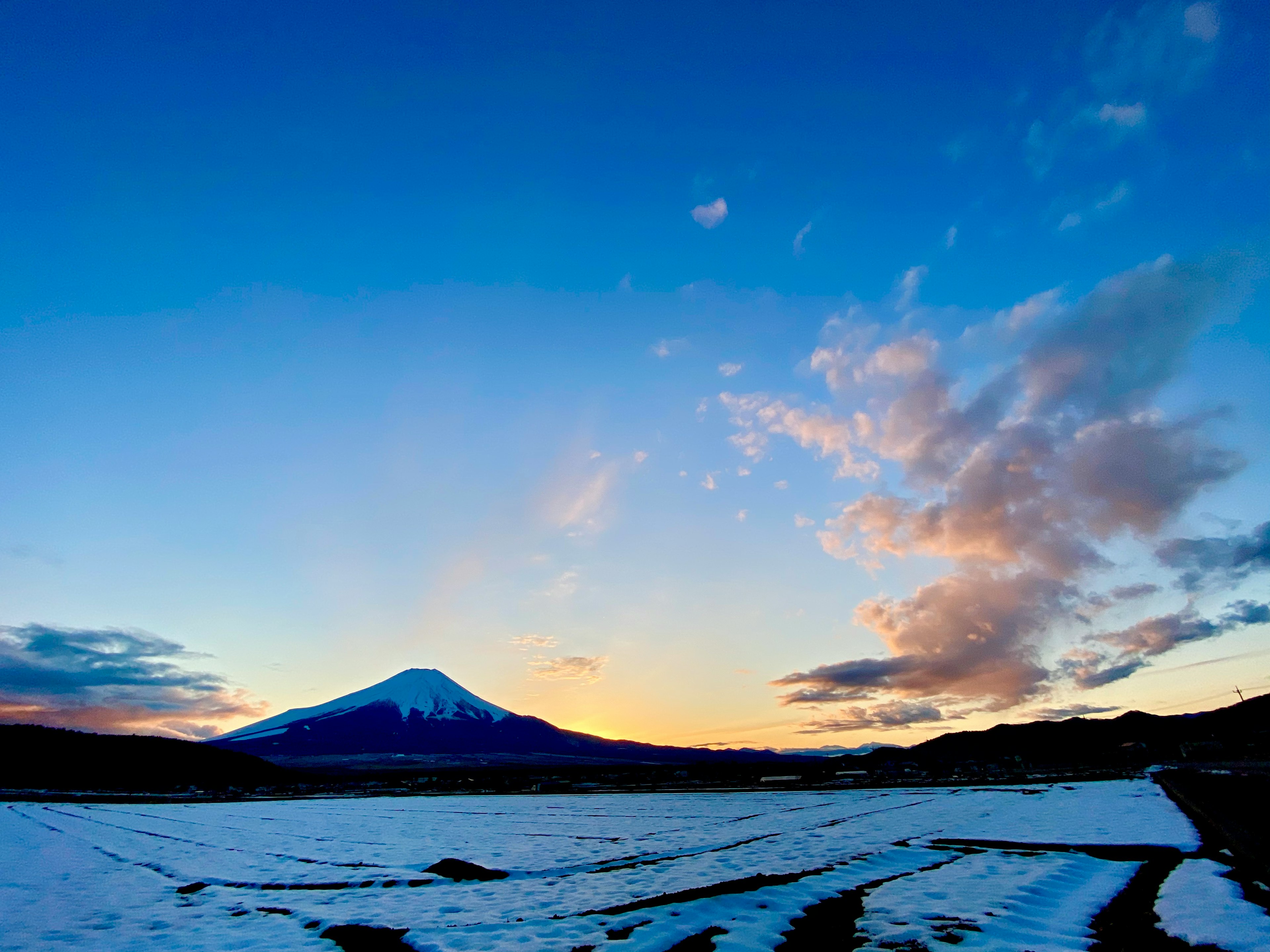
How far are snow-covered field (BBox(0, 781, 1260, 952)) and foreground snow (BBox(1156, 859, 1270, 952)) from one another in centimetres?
113

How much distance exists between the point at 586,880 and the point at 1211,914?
13.5 meters

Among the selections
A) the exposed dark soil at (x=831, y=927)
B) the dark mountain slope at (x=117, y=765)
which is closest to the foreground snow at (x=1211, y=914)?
the exposed dark soil at (x=831, y=927)

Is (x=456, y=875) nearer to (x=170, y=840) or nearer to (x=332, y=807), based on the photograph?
(x=170, y=840)

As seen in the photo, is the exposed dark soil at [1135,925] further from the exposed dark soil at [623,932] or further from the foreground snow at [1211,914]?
the exposed dark soil at [623,932]

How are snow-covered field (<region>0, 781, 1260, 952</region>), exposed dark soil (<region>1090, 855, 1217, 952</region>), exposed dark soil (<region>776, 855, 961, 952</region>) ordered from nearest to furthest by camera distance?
1. exposed dark soil (<region>1090, 855, 1217, 952</region>)
2. exposed dark soil (<region>776, 855, 961, 952</region>)
3. snow-covered field (<region>0, 781, 1260, 952</region>)

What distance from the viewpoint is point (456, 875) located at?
1775 centimetres

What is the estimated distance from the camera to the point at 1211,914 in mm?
10406

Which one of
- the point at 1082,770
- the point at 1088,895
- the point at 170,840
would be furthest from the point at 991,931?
the point at 1082,770

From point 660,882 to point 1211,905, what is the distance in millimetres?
11207

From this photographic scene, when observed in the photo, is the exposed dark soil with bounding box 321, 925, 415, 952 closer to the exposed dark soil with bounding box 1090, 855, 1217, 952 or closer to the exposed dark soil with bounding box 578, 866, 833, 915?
the exposed dark soil with bounding box 578, 866, 833, 915

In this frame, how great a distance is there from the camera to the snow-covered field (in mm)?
11141

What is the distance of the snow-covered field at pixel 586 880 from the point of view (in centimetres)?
1114

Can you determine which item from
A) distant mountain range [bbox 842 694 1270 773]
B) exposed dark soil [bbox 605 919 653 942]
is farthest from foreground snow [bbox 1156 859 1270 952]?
distant mountain range [bbox 842 694 1270 773]

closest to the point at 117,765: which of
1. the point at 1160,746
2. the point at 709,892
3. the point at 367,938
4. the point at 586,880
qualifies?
the point at 586,880
